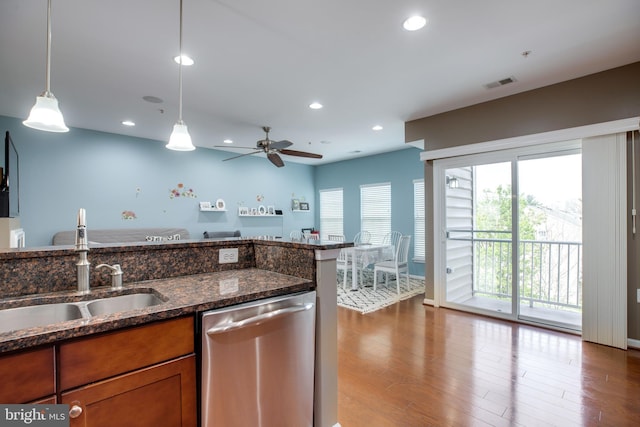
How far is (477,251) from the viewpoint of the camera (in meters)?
4.22

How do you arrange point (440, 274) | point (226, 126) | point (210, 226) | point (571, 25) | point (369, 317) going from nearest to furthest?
point (571, 25), point (369, 317), point (440, 274), point (226, 126), point (210, 226)

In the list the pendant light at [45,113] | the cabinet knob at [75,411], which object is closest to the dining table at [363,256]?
the pendant light at [45,113]

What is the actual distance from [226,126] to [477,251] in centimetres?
412

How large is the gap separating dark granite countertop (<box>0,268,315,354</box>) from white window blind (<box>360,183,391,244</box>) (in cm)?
512

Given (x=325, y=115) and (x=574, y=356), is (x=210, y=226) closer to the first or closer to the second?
(x=325, y=115)

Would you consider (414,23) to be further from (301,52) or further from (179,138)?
(179,138)

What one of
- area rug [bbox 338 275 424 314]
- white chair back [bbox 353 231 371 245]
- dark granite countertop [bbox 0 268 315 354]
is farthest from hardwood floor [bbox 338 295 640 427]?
white chair back [bbox 353 231 371 245]

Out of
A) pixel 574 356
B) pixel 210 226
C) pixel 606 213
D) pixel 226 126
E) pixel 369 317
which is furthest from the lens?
pixel 210 226

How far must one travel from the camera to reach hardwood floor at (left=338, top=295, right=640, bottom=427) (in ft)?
6.28

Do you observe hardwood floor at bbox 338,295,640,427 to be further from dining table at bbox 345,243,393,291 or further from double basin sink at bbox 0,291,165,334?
dining table at bbox 345,243,393,291

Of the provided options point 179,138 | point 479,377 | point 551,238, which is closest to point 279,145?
point 179,138

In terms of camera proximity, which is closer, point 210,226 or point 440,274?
point 440,274

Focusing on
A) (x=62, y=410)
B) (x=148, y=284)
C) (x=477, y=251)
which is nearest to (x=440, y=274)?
(x=477, y=251)

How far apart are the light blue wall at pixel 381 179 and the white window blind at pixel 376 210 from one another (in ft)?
0.37
